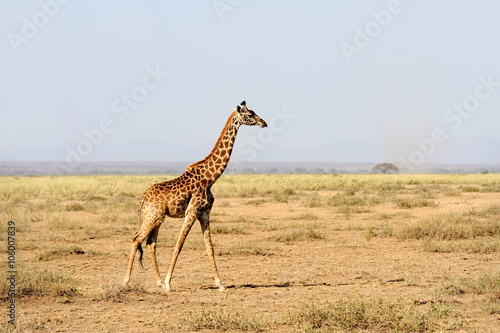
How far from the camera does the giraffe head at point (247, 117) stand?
888 centimetres

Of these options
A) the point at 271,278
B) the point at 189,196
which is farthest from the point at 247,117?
the point at 271,278

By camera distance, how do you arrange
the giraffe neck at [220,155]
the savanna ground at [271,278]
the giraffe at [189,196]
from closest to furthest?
the savanna ground at [271,278] < the giraffe at [189,196] < the giraffe neck at [220,155]

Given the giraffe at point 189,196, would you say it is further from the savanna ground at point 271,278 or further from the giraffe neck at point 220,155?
the savanna ground at point 271,278

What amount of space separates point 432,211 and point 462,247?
10.0 meters

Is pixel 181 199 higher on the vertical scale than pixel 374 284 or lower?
higher

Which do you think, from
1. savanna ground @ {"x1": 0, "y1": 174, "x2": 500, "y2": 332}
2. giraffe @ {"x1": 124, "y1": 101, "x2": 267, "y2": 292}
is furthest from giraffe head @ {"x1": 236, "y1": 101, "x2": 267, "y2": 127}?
savanna ground @ {"x1": 0, "y1": 174, "x2": 500, "y2": 332}

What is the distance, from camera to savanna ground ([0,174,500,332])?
7137 millimetres

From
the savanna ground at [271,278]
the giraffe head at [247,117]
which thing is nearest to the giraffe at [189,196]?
the giraffe head at [247,117]

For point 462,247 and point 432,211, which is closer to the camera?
point 462,247

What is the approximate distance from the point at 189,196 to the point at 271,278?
238cm

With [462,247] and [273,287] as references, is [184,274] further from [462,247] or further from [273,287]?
[462,247]

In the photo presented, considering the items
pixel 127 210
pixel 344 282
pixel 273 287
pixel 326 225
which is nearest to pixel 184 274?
pixel 273 287

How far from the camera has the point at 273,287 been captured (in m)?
9.34

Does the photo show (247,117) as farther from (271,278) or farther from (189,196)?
(271,278)
